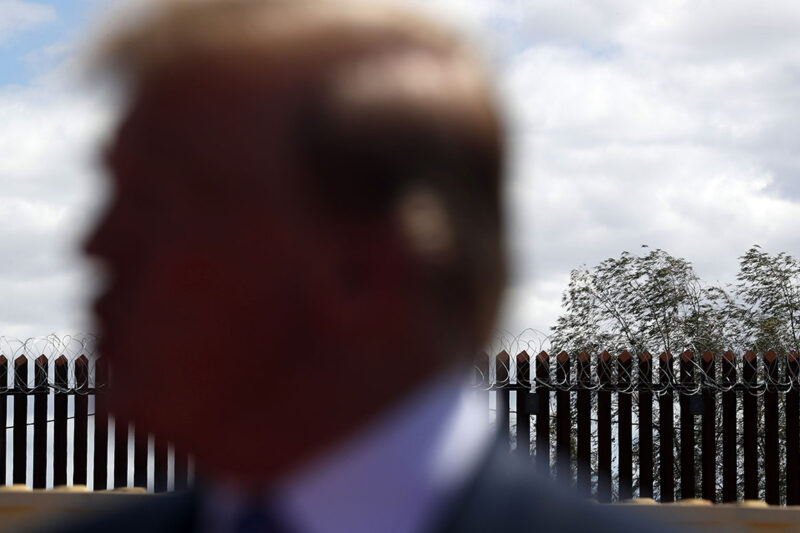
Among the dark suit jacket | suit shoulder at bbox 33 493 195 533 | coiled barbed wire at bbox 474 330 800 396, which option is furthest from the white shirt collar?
coiled barbed wire at bbox 474 330 800 396

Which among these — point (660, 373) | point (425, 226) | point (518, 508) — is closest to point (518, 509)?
point (518, 508)

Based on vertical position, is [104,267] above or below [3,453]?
above

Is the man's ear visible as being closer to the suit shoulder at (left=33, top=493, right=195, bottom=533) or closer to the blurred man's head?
the blurred man's head

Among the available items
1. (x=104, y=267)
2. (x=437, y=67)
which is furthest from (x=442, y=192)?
(x=104, y=267)

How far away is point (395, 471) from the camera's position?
562mm

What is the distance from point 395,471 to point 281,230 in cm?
16

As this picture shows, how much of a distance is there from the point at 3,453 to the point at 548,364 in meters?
4.94

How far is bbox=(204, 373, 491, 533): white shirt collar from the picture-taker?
54cm

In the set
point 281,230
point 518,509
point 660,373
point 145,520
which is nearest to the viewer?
point 281,230

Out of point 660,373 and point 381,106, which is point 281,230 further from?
point 660,373

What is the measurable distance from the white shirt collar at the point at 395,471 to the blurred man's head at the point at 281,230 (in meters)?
0.02

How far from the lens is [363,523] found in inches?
22.3

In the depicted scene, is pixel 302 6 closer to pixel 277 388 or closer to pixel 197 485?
pixel 277 388

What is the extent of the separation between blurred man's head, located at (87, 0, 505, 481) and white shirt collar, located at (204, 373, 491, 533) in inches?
0.8
